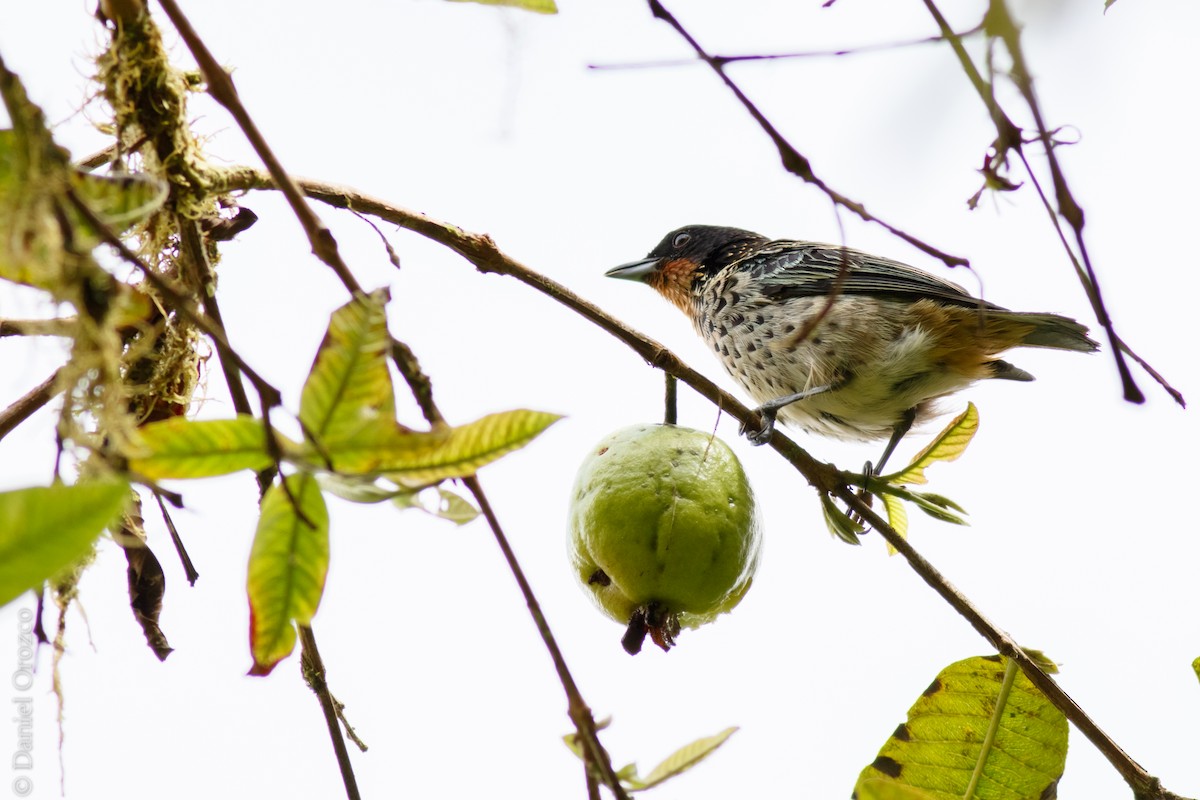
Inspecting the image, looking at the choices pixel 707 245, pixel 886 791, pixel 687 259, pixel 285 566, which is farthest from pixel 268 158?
pixel 707 245

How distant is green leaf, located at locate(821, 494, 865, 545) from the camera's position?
2.43m

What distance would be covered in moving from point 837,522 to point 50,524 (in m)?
1.83

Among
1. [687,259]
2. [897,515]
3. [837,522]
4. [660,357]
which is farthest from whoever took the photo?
[687,259]

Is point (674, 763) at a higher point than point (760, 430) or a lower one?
lower

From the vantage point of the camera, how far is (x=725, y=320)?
4559 millimetres

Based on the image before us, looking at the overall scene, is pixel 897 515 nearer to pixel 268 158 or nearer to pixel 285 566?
pixel 285 566

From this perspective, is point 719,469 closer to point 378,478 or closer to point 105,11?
point 378,478

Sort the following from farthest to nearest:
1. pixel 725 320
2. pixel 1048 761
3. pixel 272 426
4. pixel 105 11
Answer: pixel 725 320 < pixel 1048 761 < pixel 105 11 < pixel 272 426

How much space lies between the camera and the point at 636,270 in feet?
17.2

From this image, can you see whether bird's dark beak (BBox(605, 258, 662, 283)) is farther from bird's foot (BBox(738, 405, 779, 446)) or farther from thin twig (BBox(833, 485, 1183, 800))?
thin twig (BBox(833, 485, 1183, 800))

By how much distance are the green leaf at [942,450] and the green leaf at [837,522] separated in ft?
0.55

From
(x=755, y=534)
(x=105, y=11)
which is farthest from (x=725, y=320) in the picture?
(x=105, y=11)

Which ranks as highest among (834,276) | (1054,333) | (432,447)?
(834,276)

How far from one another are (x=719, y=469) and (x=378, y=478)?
1.09 metres
